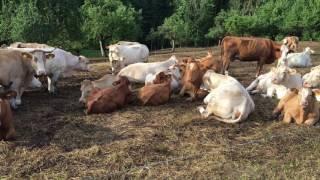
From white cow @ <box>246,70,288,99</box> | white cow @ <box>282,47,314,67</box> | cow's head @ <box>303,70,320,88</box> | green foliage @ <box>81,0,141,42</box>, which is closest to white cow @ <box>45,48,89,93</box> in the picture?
white cow @ <box>246,70,288,99</box>

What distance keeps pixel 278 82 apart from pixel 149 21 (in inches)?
1904

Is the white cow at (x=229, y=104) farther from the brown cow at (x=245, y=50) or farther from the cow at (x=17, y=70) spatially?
the brown cow at (x=245, y=50)

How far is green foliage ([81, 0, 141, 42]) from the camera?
3481cm

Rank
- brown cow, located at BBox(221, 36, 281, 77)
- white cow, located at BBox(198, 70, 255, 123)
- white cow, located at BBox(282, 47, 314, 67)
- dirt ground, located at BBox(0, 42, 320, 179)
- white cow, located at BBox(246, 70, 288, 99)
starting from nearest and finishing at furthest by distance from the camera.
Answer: dirt ground, located at BBox(0, 42, 320, 179) → white cow, located at BBox(198, 70, 255, 123) → white cow, located at BBox(246, 70, 288, 99) → brown cow, located at BBox(221, 36, 281, 77) → white cow, located at BBox(282, 47, 314, 67)

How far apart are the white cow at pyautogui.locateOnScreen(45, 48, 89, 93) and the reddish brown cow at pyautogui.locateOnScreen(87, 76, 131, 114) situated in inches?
94.0

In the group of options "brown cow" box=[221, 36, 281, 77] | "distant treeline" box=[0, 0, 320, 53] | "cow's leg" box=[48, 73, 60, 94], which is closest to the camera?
"cow's leg" box=[48, 73, 60, 94]

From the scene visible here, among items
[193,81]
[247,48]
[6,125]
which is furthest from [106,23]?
[6,125]

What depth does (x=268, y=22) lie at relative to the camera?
44812 mm

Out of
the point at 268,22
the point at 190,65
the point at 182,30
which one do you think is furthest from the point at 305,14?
the point at 190,65

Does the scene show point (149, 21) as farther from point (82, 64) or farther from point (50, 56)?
point (50, 56)

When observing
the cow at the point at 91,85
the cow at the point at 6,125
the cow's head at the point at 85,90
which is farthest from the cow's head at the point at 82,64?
the cow at the point at 6,125

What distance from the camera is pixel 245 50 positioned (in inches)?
583

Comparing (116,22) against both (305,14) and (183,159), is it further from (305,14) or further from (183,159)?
(183,159)

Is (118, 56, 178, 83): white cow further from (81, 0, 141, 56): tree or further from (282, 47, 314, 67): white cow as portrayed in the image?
(81, 0, 141, 56): tree
